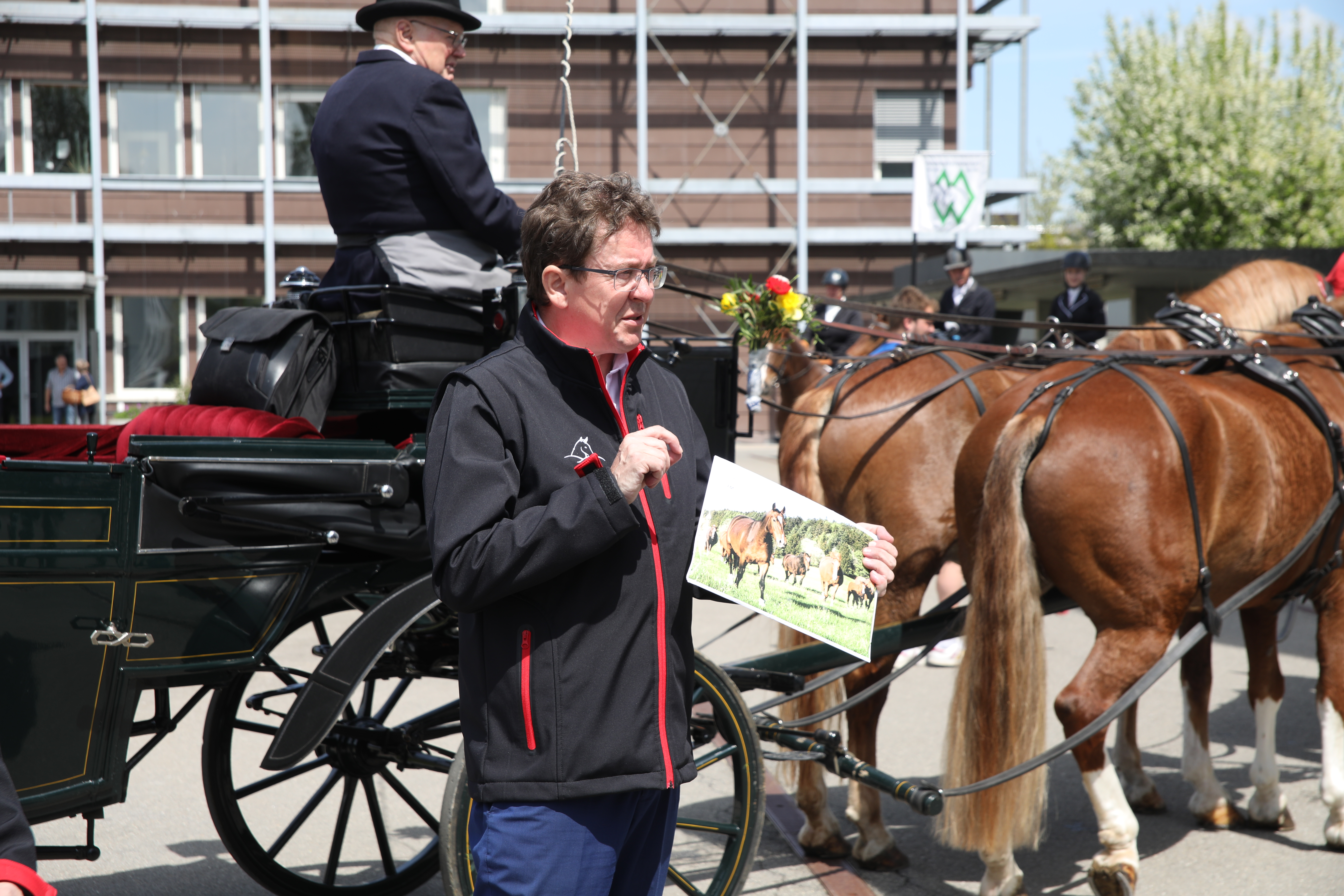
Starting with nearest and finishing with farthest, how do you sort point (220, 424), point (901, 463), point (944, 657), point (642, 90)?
point (220, 424)
point (901, 463)
point (944, 657)
point (642, 90)

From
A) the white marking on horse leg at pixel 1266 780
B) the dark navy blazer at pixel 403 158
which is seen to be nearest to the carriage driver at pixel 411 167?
the dark navy blazer at pixel 403 158

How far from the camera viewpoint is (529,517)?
1.79m

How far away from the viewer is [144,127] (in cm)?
2083

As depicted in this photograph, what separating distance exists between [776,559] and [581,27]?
66.7ft

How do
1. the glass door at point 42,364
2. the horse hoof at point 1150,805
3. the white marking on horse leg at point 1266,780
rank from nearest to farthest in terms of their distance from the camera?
the white marking on horse leg at point 1266,780, the horse hoof at point 1150,805, the glass door at point 42,364

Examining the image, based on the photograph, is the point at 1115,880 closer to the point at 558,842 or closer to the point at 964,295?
the point at 558,842

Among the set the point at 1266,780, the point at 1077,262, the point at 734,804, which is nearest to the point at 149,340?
the point at 1077,262

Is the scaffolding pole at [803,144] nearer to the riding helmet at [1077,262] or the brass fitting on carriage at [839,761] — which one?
the riding helmet at [1077,262]

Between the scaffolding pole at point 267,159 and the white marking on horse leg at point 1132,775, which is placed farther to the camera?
the scaffolding pole at point 267,159

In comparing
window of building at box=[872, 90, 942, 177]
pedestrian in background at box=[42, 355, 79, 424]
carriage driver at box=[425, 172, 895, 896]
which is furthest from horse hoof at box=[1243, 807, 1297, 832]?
pedestrian in background at box=[42, 355, 79, 424]

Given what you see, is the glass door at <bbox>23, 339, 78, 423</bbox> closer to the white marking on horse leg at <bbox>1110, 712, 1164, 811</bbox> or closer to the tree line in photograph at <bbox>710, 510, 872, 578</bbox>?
the white marking on horse leg at <bbox>1110, 712, 1164, 811</bbox>

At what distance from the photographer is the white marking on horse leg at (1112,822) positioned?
3520 mm

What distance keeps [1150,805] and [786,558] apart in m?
3.30

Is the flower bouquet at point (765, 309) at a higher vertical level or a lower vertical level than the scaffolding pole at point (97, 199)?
lower
